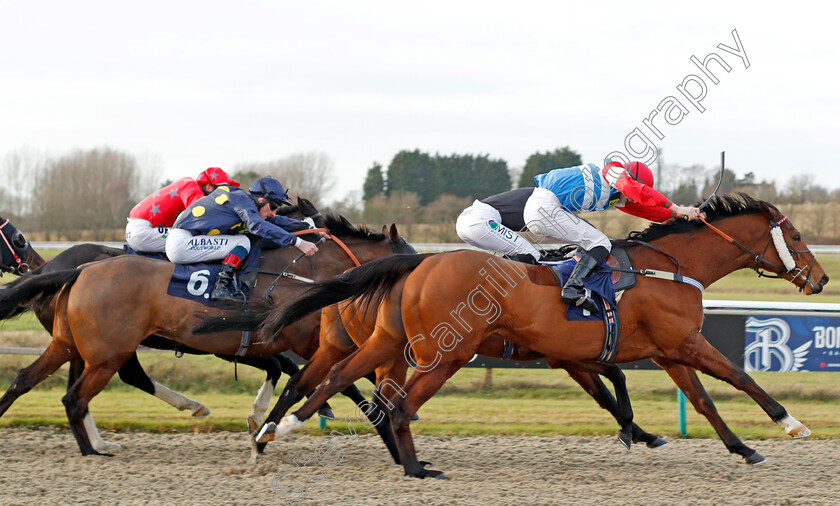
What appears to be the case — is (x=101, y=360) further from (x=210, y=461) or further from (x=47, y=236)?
(x=47, y=236)

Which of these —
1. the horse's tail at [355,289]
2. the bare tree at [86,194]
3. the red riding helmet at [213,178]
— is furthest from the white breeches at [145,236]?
the bare tree at [86,194]

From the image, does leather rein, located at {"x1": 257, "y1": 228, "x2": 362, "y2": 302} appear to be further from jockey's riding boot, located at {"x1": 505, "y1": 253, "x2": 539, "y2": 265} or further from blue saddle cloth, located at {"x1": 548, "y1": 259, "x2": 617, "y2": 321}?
blue saddle cloth, located at {"x1": 548, "y1": 259, "x2": 617, "y2": 321}

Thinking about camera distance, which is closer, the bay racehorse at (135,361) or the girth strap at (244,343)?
the girth strap at (244,343)

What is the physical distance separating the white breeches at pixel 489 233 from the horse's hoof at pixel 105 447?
8.93ft

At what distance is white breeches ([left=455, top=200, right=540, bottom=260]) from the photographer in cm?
493

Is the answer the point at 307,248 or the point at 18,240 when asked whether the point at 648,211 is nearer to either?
the point at 307,248

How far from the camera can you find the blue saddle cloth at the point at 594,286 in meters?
4.45

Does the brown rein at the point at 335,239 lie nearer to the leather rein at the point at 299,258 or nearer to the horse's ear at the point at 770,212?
the leather rein at the point at 299,258

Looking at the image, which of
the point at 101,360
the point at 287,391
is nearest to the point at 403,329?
the point at 287,391

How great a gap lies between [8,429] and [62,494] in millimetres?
2301

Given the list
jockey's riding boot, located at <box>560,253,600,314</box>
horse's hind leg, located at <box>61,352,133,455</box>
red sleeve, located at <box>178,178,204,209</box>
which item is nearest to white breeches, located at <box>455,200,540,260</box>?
jockey's riding boot, located at <box>560,253,600,314</box>

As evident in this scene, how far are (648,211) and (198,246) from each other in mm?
2869

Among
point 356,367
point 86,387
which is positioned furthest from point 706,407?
point 86,387

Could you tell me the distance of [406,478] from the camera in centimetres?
448
